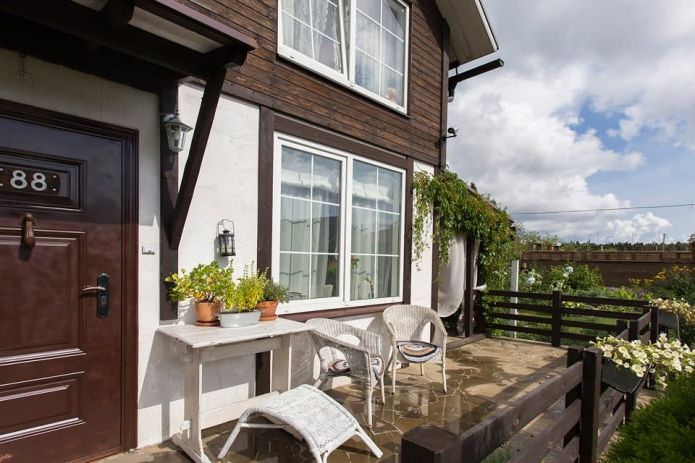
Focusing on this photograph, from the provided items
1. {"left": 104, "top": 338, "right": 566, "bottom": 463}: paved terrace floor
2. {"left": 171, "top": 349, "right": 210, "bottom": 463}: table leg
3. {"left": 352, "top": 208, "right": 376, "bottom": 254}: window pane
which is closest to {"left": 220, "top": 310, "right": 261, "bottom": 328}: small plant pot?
{"left": 171, "top": 349, "right": 210, "bottom": 463}: table leg

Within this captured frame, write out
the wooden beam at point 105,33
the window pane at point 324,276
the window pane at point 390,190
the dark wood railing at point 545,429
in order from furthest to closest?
1. the window pane at point 390,190
2. the window pane at point 324,276
3. the wooden beam at point 105,33
4. the dark wood railing at point 545,429

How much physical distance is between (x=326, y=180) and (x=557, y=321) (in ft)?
15.9

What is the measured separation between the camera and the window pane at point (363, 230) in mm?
4422

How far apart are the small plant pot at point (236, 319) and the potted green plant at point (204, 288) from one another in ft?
0.38

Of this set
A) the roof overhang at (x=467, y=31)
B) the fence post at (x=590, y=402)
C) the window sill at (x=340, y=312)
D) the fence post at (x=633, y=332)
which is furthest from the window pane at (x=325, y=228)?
the roof overhang at (x=467, y=31)

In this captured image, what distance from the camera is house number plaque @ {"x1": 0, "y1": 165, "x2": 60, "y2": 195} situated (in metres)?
2.19

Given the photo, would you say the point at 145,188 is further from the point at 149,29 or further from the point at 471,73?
the point at 471,73

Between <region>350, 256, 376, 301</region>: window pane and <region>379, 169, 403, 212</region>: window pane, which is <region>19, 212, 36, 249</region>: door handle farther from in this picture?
<region>379, 169, 403, 212</region>: window pane

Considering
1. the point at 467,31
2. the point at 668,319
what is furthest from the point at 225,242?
the point at 467,31

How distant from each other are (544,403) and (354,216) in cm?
294

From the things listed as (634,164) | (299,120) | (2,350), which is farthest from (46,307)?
(634,164)

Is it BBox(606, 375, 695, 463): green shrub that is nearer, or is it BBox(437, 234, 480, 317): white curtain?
BBox(606, 375, 695, 463): green shrub

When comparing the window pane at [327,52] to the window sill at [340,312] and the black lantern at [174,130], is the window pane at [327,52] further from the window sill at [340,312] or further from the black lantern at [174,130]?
the window sill at [340,312]

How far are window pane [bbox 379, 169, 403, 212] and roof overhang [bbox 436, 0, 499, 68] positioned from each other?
2.76 meters
